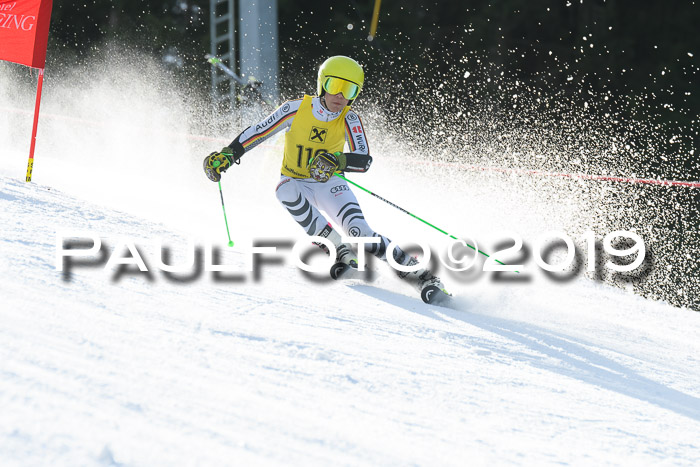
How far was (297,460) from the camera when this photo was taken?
1894mm

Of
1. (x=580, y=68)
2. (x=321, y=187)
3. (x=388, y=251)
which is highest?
(x=580, y=68)

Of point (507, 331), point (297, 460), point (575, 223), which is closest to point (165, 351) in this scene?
point (297, 460)

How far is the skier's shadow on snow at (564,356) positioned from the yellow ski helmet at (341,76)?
115 centimetres

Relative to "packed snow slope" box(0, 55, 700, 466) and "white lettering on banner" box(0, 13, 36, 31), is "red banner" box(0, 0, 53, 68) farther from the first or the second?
"packed snow slope" box(0, 55, 700, 466)

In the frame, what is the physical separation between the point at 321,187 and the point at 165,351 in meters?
2.11

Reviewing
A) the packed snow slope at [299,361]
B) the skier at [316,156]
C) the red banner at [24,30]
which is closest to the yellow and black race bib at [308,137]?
the skier at [316,156]

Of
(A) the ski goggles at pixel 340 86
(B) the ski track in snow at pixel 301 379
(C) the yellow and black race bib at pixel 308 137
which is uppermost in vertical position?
(A) the ski goggles at pixel 340 86

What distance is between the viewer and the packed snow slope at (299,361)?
6.43ft

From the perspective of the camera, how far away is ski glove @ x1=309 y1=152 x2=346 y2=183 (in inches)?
163

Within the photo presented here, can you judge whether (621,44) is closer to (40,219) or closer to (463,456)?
(40,219)

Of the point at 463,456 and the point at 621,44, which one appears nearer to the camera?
the point at 463,456

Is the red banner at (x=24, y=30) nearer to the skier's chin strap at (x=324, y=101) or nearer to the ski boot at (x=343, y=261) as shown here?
the skier's chin strap at (x=324, y=101)

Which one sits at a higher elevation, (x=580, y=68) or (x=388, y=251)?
(x=580, y=68)

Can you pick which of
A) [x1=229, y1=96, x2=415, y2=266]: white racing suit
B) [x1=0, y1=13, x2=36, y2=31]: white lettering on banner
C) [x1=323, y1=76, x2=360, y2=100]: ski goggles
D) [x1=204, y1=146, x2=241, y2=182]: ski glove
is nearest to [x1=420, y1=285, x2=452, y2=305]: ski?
[x1=229, y1=96, x2=415, y2=266]: white racing suit
